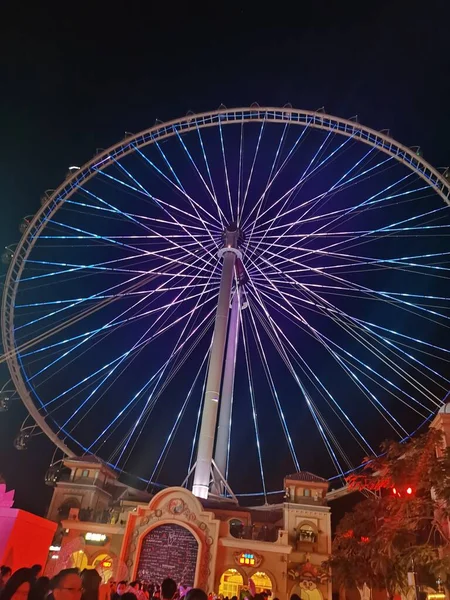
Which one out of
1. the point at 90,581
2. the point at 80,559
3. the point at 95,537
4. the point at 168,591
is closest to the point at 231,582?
the point at 95,537

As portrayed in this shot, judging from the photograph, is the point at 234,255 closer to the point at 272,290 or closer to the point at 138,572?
the point at 272,290

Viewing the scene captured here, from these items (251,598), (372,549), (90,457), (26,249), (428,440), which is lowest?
(251,598)

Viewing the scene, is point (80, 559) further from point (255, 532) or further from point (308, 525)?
point (308, 525)

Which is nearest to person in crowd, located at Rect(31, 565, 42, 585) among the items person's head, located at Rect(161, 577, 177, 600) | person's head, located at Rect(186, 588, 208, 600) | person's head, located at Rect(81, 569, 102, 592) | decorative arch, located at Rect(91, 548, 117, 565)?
person's head, located at Rect(81, 569, 102, 592)

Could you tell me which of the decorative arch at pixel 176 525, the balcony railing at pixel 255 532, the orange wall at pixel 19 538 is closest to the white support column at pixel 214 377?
the decorative arch at pixel 176 525

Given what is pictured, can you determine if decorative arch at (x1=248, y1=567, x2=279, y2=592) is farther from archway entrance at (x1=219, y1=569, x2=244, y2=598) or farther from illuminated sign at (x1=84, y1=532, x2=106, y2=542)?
illuminated sign at (x1=84, y1=532, x2=106, y2=542)

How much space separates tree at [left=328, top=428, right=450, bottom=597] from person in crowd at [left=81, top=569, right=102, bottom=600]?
10.6m

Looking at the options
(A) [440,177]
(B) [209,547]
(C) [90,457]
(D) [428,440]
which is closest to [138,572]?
(B) [209,547]

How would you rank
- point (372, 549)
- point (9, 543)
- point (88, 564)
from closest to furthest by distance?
point (9, 543)
point (372, 549)
point (88, 564)

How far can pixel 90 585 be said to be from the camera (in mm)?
5926

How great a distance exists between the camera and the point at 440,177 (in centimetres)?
2508

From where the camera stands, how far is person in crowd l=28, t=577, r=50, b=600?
5414 mm

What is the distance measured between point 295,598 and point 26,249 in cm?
2497

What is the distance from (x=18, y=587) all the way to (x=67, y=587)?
1.26m
